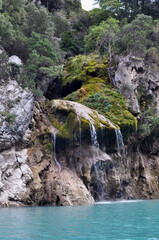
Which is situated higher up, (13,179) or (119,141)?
(119,141)

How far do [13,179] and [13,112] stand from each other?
4899 millimetres

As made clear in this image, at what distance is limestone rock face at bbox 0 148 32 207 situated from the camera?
1331 cm

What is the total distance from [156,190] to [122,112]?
743 cm

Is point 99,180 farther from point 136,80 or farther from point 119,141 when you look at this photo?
point 136,80

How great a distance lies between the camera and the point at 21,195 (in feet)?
45.1

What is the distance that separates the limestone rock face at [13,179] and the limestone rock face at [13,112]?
1010 mm

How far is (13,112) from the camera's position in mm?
17031

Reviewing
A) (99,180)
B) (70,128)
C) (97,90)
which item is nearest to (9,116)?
(70,128)

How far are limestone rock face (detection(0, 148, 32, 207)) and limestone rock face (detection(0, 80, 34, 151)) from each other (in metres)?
1.01

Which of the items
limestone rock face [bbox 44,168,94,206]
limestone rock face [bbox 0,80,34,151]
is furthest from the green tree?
limestone rock face [bbox 44,168,94,206]

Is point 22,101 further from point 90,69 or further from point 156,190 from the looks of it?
point 156,190

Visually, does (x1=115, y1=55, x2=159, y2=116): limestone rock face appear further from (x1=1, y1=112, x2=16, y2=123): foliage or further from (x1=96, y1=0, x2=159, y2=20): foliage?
(x1=96, y1=0, x2=159, y2=20): foliage

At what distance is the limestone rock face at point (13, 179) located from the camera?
13.3 meters

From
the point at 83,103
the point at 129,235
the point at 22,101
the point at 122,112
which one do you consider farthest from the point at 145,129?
the point at 129,235
